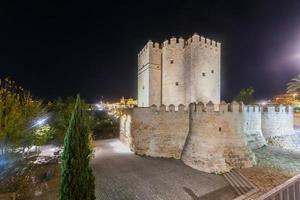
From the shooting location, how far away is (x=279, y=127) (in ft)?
55.5

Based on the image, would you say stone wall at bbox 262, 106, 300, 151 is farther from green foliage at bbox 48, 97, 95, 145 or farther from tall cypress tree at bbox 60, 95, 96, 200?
tall cypress tree at bbox 60, 95, 96, 200

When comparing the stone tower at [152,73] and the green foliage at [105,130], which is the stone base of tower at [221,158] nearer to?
the stone tower at [152,73]

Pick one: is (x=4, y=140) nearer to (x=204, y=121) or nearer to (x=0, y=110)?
(x=0, y=110)

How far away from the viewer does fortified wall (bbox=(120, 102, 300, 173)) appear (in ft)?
37.9

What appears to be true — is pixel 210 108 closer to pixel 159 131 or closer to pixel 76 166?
pixel 159 131

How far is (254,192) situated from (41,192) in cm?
965

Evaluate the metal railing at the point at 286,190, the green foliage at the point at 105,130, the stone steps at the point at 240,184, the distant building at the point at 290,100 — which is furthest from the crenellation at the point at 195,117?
the distant building at the point at 290,100

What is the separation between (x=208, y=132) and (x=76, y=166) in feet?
27.1

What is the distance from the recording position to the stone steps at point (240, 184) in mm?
8655

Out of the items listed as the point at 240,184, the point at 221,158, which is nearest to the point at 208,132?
the point at 221,158

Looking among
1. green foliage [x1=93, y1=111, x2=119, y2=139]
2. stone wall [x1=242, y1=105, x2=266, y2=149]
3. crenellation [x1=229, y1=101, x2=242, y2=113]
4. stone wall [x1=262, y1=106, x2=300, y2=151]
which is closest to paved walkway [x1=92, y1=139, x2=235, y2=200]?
crenellation [x1=229, y1=101, x2=242, y2=113]

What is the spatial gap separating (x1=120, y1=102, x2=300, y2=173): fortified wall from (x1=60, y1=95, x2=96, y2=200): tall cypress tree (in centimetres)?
765

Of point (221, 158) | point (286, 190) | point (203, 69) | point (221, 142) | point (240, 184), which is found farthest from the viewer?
point (203, 69)

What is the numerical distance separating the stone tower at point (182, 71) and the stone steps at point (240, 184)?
7713mm
